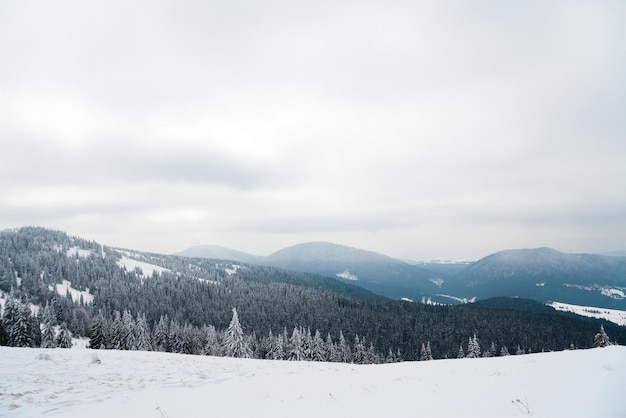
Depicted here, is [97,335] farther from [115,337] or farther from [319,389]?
[319,389]

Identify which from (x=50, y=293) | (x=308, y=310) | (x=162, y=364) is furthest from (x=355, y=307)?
(x=162, y=364)

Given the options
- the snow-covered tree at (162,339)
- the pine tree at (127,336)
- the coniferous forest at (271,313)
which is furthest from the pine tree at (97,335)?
the coniferous forest at (271,313)

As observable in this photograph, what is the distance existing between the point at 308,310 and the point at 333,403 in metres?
152

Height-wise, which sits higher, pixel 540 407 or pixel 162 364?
pixel 540 407

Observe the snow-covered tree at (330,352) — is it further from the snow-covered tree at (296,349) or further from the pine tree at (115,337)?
the pine tree at (115,337)

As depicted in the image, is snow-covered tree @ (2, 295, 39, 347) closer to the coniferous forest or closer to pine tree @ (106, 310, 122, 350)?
pine tree @ (106, 310, 122, 350)

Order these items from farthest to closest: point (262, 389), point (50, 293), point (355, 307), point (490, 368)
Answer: point (355, 307) → point (50, 293) → point (490, 368) → point (262, 389)

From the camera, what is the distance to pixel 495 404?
7219 millimetres

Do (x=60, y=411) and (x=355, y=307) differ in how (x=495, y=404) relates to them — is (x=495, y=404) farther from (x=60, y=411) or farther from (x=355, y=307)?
(x=355, y=307)

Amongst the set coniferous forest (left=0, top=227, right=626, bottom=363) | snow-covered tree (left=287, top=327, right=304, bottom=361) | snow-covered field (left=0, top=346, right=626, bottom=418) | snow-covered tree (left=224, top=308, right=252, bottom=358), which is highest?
snow-covered field (left=0, top=346, right=626, bottom=418)

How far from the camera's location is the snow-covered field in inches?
288

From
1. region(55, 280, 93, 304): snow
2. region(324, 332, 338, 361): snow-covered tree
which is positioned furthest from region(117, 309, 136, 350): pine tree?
region(55, 280, 93, 304): snow

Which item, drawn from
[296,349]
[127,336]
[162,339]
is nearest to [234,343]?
[296,349]

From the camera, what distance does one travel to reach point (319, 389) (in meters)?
9.99
